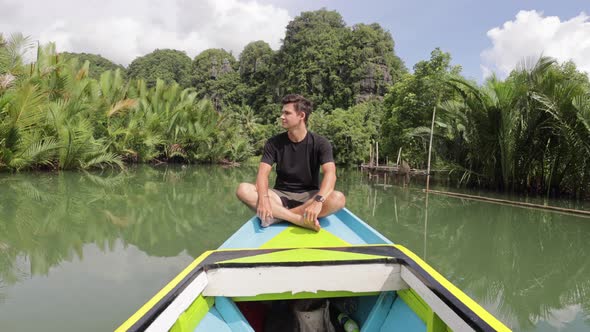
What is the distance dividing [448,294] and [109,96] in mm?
15178

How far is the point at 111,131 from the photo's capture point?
1284 cm

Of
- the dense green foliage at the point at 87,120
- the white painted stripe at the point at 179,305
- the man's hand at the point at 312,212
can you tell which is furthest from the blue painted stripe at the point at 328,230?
the dense green foliage at the point at 87,120

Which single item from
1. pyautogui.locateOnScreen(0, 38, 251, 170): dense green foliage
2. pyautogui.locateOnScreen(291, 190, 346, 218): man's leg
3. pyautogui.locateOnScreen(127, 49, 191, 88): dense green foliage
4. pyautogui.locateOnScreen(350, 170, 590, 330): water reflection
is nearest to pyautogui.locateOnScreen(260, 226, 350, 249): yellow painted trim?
pyautogui.locateOnScreen(291, 190, 346, 218): man's leg

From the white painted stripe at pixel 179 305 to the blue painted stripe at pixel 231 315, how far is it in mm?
157

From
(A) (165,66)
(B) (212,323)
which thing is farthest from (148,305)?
(A) (165,66)

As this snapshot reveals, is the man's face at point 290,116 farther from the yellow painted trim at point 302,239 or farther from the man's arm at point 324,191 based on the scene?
the yellow painted trim at point 302,239

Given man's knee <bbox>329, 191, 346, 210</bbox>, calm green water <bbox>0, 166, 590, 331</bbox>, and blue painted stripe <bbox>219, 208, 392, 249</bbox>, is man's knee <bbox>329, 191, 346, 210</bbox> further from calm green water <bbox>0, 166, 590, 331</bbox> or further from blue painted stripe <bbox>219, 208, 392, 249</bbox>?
calm green water <bbox>0, 166, 590, 331</bbox>

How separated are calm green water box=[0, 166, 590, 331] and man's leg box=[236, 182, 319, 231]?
0.85 meters

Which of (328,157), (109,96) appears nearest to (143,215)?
(328,157)

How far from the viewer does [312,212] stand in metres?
2.41

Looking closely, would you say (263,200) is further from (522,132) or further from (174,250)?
(522,132)

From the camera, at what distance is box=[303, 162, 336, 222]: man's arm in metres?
2.42

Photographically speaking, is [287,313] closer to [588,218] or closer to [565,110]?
[588,218]

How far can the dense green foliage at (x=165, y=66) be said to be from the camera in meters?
56.2
